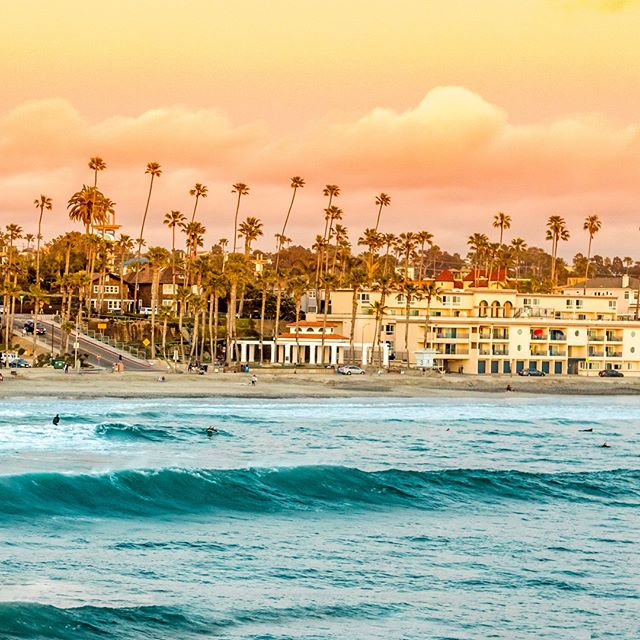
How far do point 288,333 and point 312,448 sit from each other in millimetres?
61029

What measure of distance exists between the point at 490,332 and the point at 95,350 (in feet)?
124

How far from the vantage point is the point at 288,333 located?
373ft

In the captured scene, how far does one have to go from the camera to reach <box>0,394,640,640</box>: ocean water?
24.2 m

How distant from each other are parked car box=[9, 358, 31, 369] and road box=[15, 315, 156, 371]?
197 inches

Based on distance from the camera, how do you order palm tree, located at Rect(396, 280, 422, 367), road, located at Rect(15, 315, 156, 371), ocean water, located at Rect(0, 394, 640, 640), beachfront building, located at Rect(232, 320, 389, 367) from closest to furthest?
1. ocean water, located at Rect(0, 394, 640, 640)
2. road, located at Rect(15, 315, 156, 371)
3. beachfront building, located at Rect(232, 320, 389, 367)
4. palm tree, located at Rect(396, 280, 422, 367)

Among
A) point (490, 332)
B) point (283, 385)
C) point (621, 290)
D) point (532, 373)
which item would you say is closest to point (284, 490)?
point (283, 385)

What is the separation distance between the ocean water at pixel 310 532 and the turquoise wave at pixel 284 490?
10cm

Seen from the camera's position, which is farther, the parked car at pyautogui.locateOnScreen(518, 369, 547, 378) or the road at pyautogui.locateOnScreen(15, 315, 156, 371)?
the parked car at pyautogui.locateOnScreen(518, 369, 547, 378)

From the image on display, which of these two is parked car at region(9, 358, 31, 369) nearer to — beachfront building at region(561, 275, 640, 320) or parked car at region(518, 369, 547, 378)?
parked car at region(518, 369, 547, 378)

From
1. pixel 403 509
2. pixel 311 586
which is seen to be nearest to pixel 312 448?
pixel 403 509

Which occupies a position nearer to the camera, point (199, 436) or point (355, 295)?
point (199, 436)

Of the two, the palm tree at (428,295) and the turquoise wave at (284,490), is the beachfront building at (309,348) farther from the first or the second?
the turquoise wave at (284,490)

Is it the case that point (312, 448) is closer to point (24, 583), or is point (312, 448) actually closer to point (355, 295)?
point (24, 583)

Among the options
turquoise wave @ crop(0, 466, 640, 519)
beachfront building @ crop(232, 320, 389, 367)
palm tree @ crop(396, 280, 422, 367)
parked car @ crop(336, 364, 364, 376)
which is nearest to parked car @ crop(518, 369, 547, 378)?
palm tree @ crop(396, 280, 422, 367)
